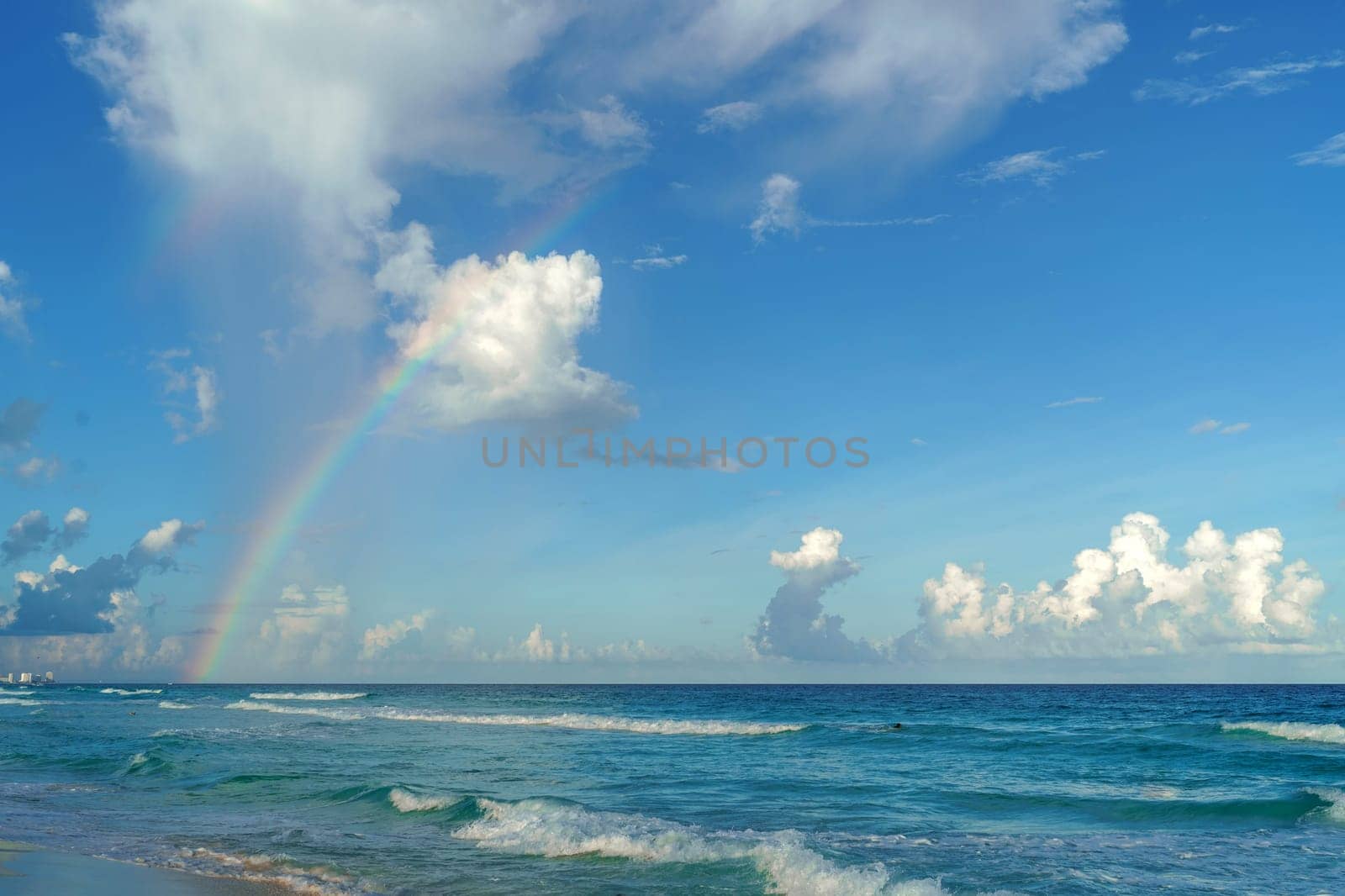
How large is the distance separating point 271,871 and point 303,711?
204 ft

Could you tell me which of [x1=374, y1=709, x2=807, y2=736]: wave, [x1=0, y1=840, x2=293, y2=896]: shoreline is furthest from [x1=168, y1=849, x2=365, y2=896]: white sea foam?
[x1=374, y1=709, x2=807, y2=736]: wave

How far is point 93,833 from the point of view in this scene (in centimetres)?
1984

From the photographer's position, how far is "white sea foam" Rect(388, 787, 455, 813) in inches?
880

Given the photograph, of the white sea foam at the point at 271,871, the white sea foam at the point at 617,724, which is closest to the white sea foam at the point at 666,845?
the white sea foam at the point at 271,871

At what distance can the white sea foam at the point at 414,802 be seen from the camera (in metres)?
22.4

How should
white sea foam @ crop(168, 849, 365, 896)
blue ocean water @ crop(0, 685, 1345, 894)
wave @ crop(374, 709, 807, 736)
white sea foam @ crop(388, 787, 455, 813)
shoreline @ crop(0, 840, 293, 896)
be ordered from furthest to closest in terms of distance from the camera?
wave @ crop(374, 709, 807, 736) → white sea foam @ crop(388, 787, 455, 813) → blue ocean water @ crop(0, 685, 1345, 894) → white sea foam @ crop(168, 849, 365, 896) → shoreline @ crop(0, 840, 293, 896)

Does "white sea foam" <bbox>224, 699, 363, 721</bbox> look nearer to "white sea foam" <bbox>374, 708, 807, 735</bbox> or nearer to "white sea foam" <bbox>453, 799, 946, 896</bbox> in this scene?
"white sea foam" <bbox>374, 708, 807, 735</bbox>

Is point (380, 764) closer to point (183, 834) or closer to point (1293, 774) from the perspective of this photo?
point (183, 834)

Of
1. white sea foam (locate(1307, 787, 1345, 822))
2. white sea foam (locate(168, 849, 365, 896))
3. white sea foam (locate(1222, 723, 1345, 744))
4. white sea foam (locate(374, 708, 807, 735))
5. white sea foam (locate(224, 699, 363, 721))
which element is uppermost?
white sea foam (locate(168, 849, 365, 896))

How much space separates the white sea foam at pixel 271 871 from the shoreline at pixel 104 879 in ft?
0.84

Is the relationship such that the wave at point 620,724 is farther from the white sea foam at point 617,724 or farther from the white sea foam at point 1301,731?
the white sea foam at point 1301,731

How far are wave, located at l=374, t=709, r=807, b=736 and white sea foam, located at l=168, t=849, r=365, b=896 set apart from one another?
32363mm

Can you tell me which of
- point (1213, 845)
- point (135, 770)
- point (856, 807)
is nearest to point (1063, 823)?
point (1213, 845)

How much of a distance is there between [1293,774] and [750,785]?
1756cm
